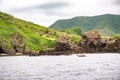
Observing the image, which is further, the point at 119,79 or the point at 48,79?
the point at 48,79

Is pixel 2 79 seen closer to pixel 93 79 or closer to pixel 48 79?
pixel 48 79

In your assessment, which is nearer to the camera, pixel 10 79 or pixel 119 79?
pixel 119 79

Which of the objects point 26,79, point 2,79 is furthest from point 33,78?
point 2,79

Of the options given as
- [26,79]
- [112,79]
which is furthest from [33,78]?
[112,79]

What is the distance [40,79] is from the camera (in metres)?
71.2

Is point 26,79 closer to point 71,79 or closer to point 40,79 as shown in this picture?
point 40,79

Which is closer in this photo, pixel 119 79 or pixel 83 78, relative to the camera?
pixel 119 79

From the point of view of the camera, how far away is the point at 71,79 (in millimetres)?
70125

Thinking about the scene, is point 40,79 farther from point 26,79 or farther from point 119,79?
point 119,79

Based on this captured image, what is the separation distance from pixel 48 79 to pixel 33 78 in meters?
4.38

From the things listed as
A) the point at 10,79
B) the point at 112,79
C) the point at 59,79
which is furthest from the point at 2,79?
the point at 112,79

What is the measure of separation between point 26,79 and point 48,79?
16.7 ft

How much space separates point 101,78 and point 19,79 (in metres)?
18.9

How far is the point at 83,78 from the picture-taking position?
7194 cm
